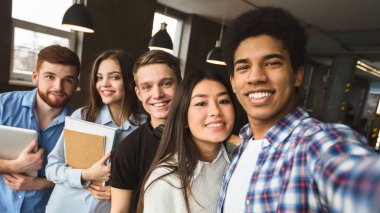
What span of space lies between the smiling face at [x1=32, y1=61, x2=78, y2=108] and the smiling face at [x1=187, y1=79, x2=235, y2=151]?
0.95 metres

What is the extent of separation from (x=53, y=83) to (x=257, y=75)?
1322 millimetres

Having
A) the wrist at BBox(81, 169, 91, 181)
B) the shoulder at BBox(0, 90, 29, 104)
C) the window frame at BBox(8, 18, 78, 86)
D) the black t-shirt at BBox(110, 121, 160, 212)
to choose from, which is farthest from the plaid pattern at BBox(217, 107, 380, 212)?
the window frame at BBox(8, 18, 78, 86)

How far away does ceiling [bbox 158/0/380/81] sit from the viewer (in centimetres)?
493

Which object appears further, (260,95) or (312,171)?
(260,95)

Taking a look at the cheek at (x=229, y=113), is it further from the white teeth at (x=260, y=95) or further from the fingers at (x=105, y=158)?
the fingers at (x=105, y=158)

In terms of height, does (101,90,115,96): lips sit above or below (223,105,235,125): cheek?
below

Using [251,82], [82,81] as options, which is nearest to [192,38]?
[82,81]

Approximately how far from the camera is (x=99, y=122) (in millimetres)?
1592

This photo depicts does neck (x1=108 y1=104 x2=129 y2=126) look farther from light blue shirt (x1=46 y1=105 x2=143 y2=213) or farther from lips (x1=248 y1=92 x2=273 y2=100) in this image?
lips (x1=248 y1=92 x2=273 y2=100)

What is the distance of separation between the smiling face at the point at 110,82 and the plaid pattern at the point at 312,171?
865 millimetres

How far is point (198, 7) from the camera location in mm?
6047

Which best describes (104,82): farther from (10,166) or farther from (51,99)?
(10,166)

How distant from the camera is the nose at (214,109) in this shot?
3.70 feet

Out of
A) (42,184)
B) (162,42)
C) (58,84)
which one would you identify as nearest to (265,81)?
(58,84)
